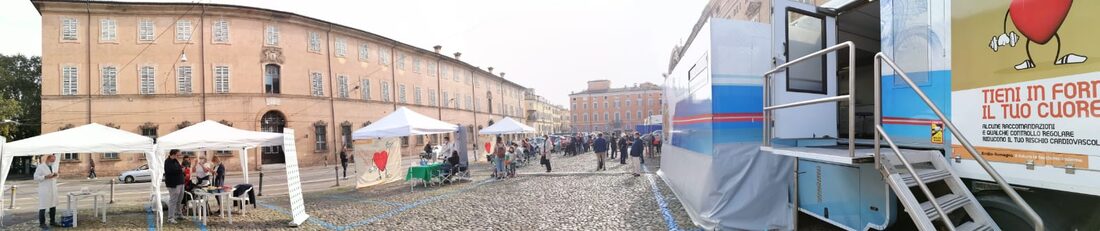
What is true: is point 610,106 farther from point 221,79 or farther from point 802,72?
point 802,72

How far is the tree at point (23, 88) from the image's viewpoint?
33406 mm

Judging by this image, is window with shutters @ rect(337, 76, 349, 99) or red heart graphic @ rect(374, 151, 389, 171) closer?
red heart graphic @ rect(374, 151, 389, 171)

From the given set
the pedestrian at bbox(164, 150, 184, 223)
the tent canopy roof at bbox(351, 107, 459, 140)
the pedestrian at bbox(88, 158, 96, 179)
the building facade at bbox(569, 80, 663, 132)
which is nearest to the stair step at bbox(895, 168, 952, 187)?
the pedestrian at bbox(164, 150, 184, 223)

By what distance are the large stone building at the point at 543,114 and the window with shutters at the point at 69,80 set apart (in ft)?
178

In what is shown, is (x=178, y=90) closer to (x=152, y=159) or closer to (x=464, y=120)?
(x=152, y=159)

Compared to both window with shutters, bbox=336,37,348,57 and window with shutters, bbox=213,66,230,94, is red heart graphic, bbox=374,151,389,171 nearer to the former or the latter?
window with shutters, bbox=213,66,230,94

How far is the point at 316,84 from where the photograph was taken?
30562 millimetres

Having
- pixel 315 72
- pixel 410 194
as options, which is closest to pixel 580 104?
pixel 315 72

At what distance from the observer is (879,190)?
14.9 ft

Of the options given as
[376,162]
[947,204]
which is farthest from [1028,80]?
[376,162]

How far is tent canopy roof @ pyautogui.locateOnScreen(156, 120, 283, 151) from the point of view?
9.25m

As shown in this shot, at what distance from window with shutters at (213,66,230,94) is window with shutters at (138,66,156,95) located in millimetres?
2825

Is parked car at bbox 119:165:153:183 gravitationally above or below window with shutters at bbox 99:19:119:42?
below

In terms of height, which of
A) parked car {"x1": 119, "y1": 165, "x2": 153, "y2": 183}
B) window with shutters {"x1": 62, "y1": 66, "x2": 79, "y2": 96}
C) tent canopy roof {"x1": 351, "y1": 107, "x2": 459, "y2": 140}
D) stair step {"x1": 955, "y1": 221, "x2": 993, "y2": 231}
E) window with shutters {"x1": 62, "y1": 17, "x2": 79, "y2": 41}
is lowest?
parked car {"x1": 119, "y1": 165, "x2": 153, "y2": 183}
